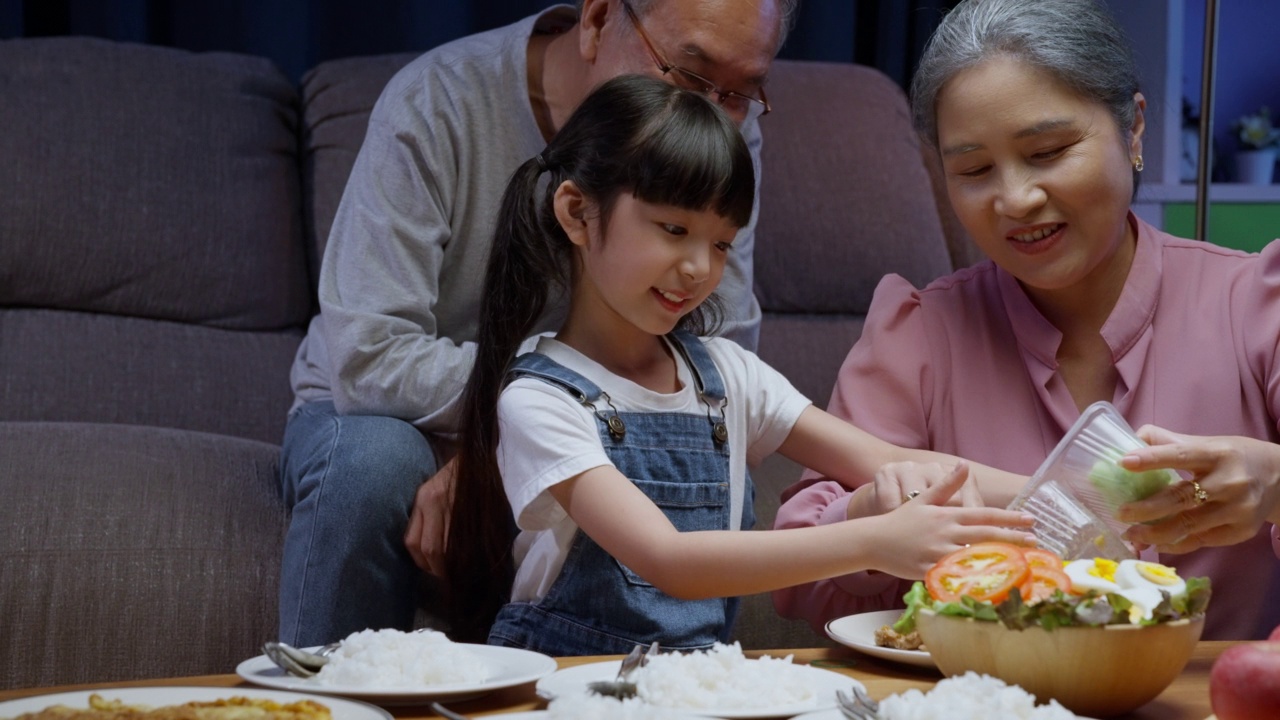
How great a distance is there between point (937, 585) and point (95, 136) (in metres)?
1.83

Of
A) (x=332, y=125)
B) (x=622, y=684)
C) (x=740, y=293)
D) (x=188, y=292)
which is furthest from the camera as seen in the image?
(x=332, y=125)

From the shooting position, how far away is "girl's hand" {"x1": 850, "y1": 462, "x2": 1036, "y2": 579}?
2.89ft

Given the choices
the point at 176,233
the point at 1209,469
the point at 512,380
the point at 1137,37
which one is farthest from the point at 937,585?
the point at 1137,37

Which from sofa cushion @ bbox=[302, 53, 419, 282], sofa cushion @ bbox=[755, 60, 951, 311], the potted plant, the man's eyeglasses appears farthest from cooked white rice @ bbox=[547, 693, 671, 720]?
the potted plant

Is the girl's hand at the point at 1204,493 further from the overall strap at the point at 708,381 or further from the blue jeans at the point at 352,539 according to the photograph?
the blue jeans at the point at 352,539

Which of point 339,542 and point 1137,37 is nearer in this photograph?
point 339,542

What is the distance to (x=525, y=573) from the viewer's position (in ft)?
4.41

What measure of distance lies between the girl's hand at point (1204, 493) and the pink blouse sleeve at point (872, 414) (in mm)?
316

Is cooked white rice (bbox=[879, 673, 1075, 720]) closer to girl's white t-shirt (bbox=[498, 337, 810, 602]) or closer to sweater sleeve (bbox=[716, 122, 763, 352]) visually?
girl's white t-shirt (bbox=[498, 337, 810, 602])

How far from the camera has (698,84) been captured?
1.59 metres

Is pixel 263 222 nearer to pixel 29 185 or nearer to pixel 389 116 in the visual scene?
pixel 29 185

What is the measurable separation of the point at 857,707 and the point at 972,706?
0.22 feet

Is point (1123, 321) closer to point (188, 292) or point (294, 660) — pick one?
point (294, 660)

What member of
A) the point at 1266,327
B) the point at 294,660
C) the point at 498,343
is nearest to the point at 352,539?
the point at 498,343
